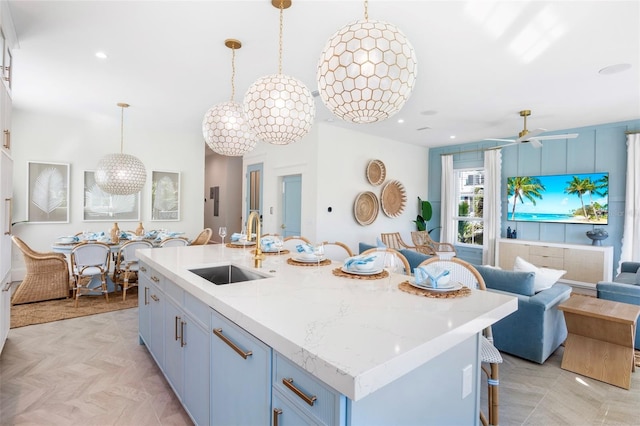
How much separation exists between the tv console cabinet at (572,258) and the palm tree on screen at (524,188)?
0.79 meters

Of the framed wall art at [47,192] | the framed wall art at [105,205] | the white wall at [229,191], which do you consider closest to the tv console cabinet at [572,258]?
the white wall at [229,191]

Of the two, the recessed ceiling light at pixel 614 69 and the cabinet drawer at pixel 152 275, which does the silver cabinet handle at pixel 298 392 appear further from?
the recessed ceiling light at pixel 614 69

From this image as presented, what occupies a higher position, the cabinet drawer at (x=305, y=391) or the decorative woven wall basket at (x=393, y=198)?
the decorative woven wall basket at (x=393, y=198)

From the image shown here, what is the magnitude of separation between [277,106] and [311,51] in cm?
145

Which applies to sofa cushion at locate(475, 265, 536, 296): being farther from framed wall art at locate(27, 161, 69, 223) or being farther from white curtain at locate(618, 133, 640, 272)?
framed wall art at locate(27, 161, 69, 223)

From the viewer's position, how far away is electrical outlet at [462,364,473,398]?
4.67 feet

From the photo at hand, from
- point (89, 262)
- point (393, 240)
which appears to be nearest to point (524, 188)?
point (393, 240)

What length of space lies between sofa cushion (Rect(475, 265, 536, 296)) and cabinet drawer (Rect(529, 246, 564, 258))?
358 cm

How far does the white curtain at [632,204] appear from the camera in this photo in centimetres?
517

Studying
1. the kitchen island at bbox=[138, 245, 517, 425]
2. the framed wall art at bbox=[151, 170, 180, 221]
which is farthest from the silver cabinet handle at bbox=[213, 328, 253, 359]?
the framed wall art at bbox=[151, 170, 180, 221]

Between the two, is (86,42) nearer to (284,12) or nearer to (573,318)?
(284,12)

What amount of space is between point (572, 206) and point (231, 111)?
6146 millimetres

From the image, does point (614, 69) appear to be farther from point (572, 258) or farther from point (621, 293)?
point (572, 258)

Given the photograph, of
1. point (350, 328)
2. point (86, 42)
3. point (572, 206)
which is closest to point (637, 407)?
Answer: point (350, 328)
